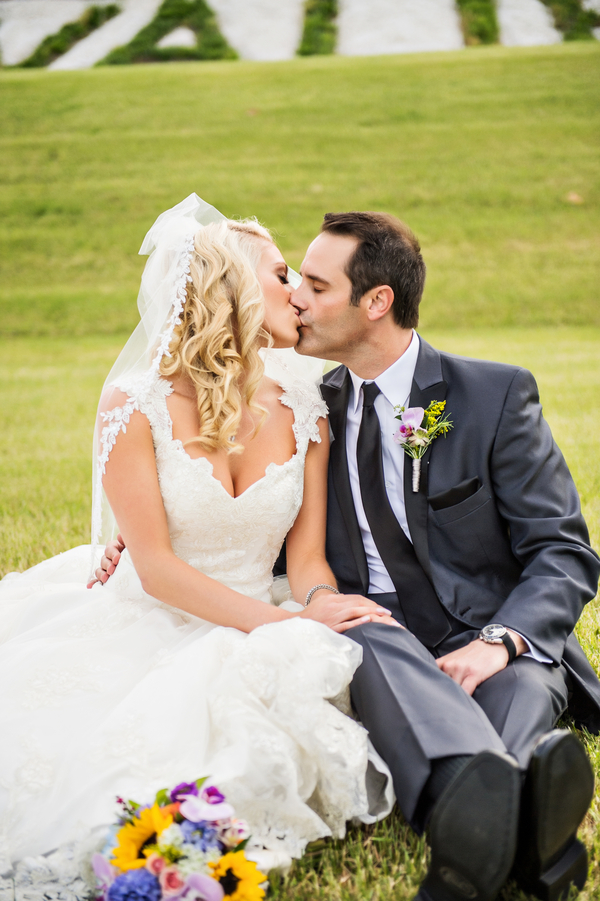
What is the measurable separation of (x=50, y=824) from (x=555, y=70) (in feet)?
115

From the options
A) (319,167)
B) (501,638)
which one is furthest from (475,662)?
(319,167)

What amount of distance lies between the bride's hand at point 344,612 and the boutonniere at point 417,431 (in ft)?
1.96

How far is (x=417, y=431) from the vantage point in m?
3.20

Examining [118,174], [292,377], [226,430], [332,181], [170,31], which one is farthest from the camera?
[170,31]

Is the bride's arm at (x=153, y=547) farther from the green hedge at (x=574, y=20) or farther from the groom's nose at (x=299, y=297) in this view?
the green hedge at (x=574, y=20)

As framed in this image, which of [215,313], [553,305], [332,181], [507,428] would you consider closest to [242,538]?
[215,313]

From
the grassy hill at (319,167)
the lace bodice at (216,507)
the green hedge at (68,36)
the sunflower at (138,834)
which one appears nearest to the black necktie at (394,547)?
the lace bodice at (216,507)

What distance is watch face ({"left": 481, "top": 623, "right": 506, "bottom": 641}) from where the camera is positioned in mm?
2828

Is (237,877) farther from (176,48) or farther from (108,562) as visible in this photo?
(176,48)

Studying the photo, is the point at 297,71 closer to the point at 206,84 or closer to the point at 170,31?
the point at 206,84

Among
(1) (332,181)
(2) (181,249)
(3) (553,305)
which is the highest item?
(2) (181,249)

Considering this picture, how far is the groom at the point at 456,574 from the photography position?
208cm

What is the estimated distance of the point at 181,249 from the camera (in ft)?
10.6

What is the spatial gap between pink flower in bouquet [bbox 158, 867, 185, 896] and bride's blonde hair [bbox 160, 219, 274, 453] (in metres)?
1.57
